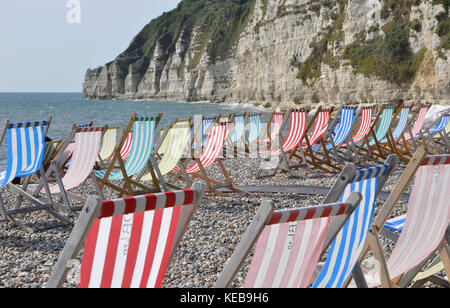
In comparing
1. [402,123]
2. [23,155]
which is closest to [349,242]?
[23,155]

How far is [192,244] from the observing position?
407cm

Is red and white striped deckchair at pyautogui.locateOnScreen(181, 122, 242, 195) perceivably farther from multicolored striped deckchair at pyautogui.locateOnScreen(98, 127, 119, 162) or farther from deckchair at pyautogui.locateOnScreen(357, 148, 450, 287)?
deckchair at pyautogui.locateOnScreen(357, 148, 450, 287)

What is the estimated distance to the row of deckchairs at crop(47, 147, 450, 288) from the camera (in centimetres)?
149

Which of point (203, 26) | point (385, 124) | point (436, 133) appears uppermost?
point (203, 26)

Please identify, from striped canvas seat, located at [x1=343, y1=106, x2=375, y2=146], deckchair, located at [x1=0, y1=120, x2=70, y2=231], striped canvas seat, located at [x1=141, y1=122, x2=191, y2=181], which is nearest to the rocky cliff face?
striped canvas seat, located at [x1=343, y1=106, x2=375, y2=146]

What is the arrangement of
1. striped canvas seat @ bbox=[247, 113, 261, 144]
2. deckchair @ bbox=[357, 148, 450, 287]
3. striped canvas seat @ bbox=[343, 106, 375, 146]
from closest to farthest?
deckchair @ bbox=[357, 148, 450, 287]
striped canvas seat @ bbox=[343, 106, 375, 146]
striped canvas seat @ bbox=[247, 113, 261, 144]

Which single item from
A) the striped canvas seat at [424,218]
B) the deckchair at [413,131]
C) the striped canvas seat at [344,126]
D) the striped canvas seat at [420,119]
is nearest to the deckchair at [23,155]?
the striped canvas seat at [424,218]

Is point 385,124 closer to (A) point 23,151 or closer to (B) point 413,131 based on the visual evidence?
(B) point 413,131

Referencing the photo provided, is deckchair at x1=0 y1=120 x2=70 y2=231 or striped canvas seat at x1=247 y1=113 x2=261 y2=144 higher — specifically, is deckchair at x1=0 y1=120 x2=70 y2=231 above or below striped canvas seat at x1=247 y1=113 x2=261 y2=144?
above

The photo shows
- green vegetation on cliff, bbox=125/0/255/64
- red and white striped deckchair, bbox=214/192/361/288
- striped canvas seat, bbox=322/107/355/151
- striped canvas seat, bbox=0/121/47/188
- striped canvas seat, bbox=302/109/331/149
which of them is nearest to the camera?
red and white striped deckchair, bbox=214/192/361/288

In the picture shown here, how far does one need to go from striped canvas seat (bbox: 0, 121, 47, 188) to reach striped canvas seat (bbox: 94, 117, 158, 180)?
3.22 feet

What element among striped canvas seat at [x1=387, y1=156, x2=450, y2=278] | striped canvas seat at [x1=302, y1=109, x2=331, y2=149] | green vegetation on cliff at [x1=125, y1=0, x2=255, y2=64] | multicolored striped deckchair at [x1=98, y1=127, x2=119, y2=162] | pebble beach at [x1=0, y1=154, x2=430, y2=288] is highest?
green vegetation on cliff at [x1=125, y1=0, x2=255, y2=64]

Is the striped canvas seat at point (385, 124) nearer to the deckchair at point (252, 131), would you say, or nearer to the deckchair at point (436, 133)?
the deckchair at point (436, 133)

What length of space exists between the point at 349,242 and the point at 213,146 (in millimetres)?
4383
